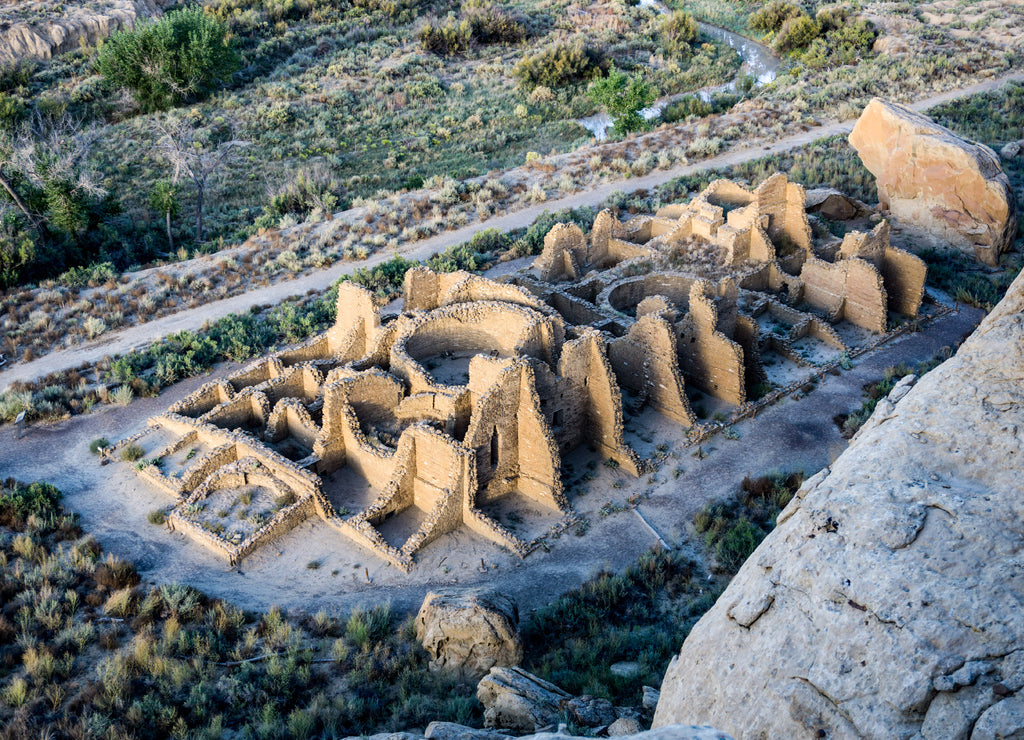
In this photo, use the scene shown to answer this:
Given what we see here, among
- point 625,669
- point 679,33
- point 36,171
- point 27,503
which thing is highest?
point 36,171

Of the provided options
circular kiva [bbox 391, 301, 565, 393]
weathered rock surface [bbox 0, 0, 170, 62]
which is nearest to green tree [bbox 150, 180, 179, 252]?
circular kiva [bbox 391, 301, 565, 393]

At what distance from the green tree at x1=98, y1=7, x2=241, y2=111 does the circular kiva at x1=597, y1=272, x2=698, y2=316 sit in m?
34.8

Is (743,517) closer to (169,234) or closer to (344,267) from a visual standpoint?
(344,267)

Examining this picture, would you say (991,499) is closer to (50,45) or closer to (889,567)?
(889,567)

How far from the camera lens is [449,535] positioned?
699 inches

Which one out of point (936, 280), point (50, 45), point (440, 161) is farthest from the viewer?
point (50, 45)

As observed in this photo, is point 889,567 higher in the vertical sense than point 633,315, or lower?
higher

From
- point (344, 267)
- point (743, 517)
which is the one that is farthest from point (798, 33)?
point (743, 517)

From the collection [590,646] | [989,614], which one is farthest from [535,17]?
[989,614]

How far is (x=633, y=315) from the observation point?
2575cm

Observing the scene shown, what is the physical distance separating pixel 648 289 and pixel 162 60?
36984 mm

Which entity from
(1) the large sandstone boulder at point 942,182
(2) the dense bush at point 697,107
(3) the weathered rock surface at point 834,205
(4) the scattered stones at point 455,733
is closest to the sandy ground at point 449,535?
(4) the scattered stones at point 455,733

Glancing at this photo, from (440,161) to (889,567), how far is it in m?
39.8

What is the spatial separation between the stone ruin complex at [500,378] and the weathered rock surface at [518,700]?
4726mm
